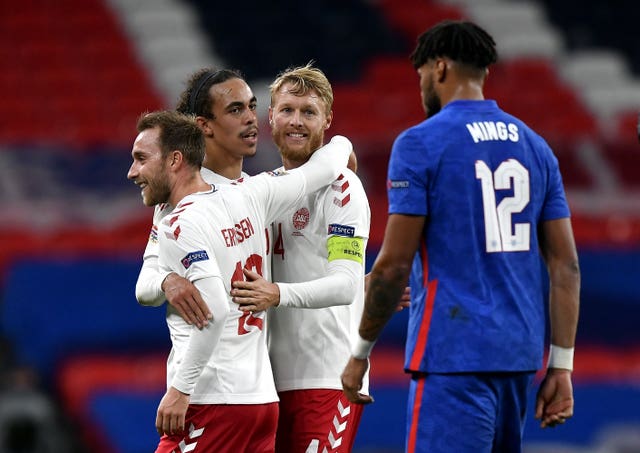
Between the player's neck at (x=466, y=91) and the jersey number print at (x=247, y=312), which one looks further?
the jersey number print at (x=247, y=312)

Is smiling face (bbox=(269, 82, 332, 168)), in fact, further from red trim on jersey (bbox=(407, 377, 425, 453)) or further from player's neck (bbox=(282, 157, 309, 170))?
red trim on jersey (bbox=(407, 377, 425, 453))

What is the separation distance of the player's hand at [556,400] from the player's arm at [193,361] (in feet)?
3.88

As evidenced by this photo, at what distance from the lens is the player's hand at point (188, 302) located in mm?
4172

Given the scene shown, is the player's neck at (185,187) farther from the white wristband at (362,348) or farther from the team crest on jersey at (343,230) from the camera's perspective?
the white wristband at (362,348)

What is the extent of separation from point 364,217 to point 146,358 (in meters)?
4.56

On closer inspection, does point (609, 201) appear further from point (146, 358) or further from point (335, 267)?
point (335, 267)

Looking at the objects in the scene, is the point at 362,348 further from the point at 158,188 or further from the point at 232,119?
the point at 232,119

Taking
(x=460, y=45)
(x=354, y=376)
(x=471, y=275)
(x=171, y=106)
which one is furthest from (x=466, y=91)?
(x=171, y=106)

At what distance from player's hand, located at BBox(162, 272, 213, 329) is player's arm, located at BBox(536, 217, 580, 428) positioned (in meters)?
1.23

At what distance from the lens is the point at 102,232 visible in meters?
10.5

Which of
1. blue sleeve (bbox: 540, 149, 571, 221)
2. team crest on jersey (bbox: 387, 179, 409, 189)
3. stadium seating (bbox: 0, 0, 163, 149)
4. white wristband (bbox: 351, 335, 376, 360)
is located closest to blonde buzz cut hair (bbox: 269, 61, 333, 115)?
team crest on jersey (bbox: 387, 179, 409, 189)

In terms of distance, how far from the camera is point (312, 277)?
16.0ft

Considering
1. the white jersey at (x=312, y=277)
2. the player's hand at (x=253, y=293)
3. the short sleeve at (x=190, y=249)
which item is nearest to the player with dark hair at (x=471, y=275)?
the player's hand at (x=253, y=293)

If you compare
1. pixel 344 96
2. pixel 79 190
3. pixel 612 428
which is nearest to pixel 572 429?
pixel 612 428
